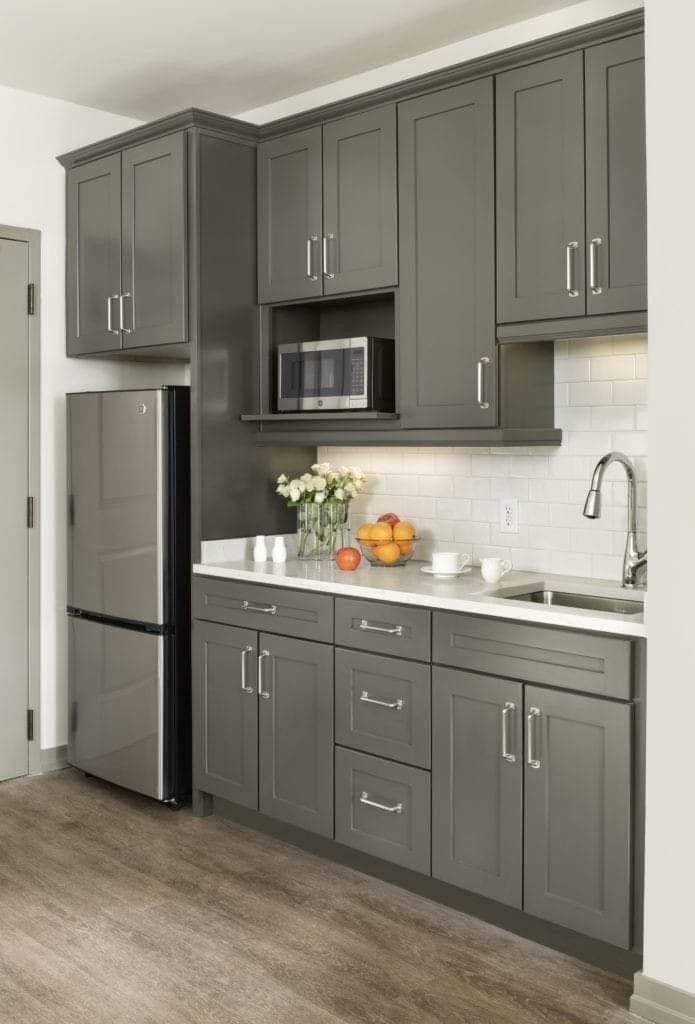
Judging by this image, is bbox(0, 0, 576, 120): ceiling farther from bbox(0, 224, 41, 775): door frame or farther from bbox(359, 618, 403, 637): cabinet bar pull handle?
bbox(359, 618, 403, 637): cabinet bar pull handle

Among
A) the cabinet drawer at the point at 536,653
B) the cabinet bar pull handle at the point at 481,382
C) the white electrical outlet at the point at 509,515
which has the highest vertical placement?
the cabinet bar pull handle at the point at 481,382

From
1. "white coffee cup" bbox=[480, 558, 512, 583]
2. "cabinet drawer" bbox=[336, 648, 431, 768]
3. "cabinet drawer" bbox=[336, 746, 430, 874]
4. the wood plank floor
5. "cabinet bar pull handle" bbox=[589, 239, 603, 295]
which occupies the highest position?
"cabinet bar pull handle" bbox=[589, 239, 603, 295]

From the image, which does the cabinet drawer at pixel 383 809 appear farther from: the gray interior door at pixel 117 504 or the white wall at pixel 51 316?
the white wall at pixel 51 316

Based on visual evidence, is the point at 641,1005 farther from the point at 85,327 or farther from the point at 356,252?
the point at 85,327

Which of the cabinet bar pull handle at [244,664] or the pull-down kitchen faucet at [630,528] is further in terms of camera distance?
the cabinet bar pull handle at [244,664]

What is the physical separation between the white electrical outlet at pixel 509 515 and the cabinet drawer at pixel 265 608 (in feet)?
2.38

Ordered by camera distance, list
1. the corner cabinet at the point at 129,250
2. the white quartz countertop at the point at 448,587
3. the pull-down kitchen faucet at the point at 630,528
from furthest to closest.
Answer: the corner cabinet at the point at 129,250, the pull-down kitchen faucet at the point at 630,528, the white quartz countertop at the point at 448,587

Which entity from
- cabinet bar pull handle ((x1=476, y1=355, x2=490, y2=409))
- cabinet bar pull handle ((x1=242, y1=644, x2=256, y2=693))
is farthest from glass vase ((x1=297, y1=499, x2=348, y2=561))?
cabinet bar pull handle ((x1=476, y1=355, x2=490, y2=409))

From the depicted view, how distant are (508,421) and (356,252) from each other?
84 cm

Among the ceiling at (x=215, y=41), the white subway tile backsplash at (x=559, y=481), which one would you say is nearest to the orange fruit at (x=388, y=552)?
the white subway tile backsplash at (x=559, y=481)

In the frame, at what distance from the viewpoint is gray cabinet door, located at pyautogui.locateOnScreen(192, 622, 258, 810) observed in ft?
12.0

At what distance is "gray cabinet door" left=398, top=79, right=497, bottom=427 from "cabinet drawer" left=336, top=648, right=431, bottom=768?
2.67 feet

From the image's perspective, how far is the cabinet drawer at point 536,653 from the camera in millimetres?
2648

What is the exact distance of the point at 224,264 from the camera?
3.83 metres
